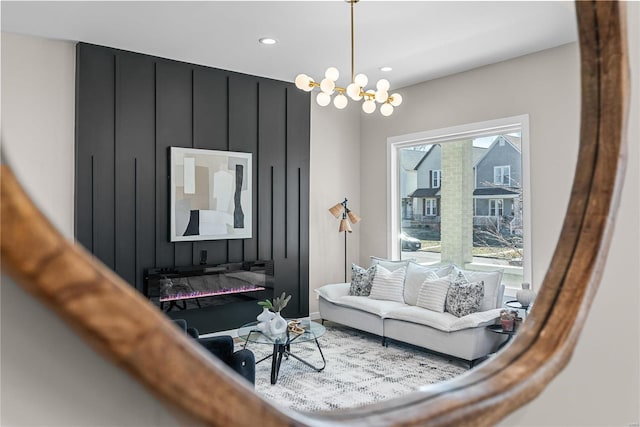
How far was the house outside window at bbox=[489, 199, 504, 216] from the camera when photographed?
3.17m

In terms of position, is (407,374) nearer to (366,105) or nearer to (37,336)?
(366,105)

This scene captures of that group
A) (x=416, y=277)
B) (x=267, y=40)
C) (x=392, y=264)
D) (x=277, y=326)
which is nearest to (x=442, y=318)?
(x=416, y=277)

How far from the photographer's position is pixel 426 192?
13.8 ft

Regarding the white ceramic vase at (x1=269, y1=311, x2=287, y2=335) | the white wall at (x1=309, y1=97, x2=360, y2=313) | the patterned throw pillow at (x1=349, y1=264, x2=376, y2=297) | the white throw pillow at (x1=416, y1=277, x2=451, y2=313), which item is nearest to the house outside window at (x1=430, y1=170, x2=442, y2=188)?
the white wall at (x1=309, y1=97, x2=360, y2=313)

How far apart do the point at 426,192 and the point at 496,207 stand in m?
0.79

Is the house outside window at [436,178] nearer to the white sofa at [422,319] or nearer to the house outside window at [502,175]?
the house outside window at [502,175]

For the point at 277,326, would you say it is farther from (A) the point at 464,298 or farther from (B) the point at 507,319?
(B) the point at 507,319

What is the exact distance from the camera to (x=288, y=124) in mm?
4012

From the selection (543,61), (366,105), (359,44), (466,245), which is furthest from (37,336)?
(466,245)

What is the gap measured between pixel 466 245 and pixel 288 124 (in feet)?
5.78

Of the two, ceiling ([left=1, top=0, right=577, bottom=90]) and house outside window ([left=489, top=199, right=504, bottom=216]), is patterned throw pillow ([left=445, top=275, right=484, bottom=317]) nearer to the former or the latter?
house outside window ([left=489, top=199, right=504, bottom=216])

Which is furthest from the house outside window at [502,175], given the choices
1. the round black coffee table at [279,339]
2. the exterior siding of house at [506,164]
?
the round black coffee table at [279,339]

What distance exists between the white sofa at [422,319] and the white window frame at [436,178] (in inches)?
33.8

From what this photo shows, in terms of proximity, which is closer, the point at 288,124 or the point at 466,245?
the point at 466,245
